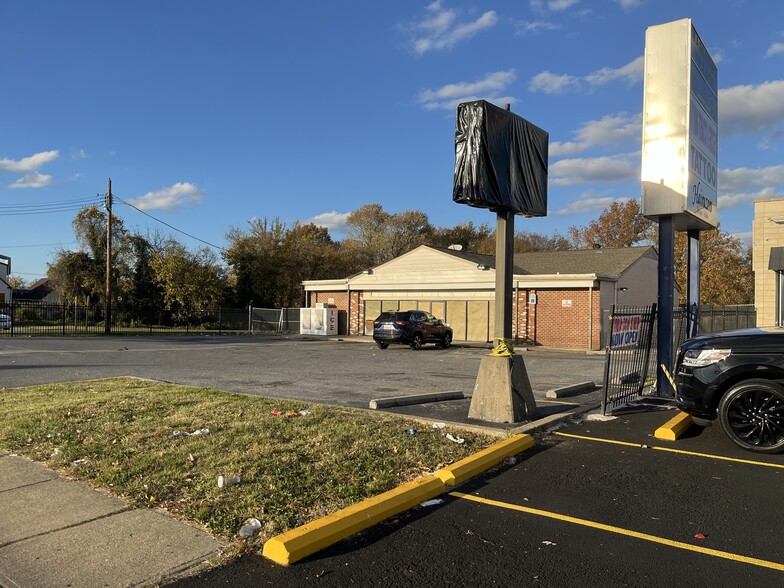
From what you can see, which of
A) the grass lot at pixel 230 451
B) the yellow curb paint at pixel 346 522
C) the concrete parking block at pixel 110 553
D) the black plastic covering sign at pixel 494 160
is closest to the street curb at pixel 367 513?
the yellow curb paint at pixel 346 522

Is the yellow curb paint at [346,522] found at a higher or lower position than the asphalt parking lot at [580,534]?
higher

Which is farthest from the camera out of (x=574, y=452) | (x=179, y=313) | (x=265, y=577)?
(x=179, y=313)

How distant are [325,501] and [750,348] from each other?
5021 millimetres

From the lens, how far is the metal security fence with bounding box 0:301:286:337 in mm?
35219

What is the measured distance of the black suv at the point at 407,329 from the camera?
2431 cm

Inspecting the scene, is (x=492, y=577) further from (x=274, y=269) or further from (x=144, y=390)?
(x=274, y=269)

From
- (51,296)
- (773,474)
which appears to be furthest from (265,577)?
(51,296)

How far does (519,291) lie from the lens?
2848 cm

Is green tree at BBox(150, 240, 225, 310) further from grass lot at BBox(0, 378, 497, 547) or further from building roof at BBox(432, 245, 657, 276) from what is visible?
grass lot at BBox(0, 378, 497, 547)

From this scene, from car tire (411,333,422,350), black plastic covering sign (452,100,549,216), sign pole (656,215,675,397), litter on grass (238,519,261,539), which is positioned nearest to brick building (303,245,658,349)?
car tire (411,333,422,350)

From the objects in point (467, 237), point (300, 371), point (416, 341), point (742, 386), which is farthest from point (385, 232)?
point (742, 386)

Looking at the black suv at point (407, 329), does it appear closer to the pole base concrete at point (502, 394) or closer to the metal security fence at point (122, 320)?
the pole base concrete at point (502, 394)

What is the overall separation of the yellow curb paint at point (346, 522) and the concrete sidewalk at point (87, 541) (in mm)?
464

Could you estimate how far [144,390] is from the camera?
1027 cm
